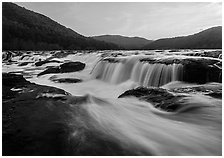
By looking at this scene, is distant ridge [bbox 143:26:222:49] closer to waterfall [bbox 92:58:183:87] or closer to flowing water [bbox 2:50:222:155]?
waterfall [bbox 92:58:183:87]

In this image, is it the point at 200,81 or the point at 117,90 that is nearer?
the point at 200,81

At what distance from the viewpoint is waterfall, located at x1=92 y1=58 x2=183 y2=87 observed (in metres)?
6.93

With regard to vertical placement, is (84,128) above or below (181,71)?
below

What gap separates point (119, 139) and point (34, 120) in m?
1.08

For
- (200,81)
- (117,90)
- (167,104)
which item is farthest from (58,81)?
(167,104)

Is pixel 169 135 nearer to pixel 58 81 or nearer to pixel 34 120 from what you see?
pixel 34 120

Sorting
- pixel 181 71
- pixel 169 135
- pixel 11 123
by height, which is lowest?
pixel 169 135

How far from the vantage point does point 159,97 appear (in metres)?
4.00

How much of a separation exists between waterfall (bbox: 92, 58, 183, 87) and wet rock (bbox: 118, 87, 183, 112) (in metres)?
2.60

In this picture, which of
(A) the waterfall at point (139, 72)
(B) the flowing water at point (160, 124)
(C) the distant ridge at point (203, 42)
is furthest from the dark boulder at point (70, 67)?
(C) the distant ridge at point (203, 42)

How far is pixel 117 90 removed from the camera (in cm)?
723

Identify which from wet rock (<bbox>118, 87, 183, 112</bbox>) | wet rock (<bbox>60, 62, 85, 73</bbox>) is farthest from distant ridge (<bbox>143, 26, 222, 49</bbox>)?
wet rock (<bbox>118, 87, 183, 112</bbox>)

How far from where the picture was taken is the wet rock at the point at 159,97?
3.55 m

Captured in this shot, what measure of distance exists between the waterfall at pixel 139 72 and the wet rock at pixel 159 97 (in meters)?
2.60
